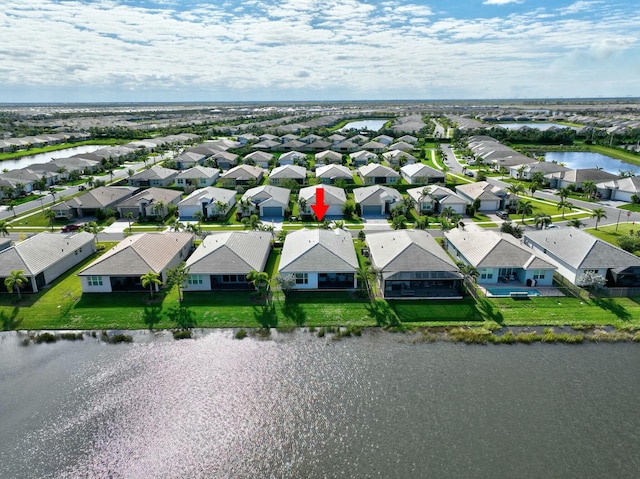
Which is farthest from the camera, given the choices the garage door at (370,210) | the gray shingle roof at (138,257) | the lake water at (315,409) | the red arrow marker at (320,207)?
the garage door at (370,210)

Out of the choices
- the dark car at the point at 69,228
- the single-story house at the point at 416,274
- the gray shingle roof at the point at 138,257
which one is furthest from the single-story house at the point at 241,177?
the single-story house at the point at 416,274

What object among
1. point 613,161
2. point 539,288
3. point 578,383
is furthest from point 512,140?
point 578,383

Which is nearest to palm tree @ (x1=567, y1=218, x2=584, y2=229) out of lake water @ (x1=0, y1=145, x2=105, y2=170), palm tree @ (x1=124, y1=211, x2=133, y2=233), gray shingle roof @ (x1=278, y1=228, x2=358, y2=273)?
gray shingle roof @ (x1=278, y1=228, x2=358, y2=273)

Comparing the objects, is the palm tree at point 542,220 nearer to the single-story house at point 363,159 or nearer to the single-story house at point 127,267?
the single-story house at point 127,267

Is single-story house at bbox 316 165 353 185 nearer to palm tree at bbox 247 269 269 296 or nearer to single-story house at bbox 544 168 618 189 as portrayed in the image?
single-story house at bbox 544 168 618 189

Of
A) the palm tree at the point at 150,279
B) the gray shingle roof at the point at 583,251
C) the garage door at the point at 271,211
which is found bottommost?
the garage door at the point at 271,211

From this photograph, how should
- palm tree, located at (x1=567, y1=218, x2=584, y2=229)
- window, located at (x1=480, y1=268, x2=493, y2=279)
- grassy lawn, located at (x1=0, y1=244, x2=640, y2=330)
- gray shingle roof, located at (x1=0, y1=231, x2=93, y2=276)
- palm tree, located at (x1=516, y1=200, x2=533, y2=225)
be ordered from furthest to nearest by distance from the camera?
palm tree, located at (x1=516, y1=200, x2=533, y2=225)
palm tree, located at (x1=567, y1=218, x2=584, y2=229)
window, located at (x1=480, y1=268, x2=493, y2=279)
gray shingle roof, located at (x1=0, y1=231, x2=93, y2=276)
grassy lawn, located at (x1=0, y1=244, x2=640, y2=330)

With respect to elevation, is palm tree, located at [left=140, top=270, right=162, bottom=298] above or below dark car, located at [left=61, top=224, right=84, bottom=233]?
above
